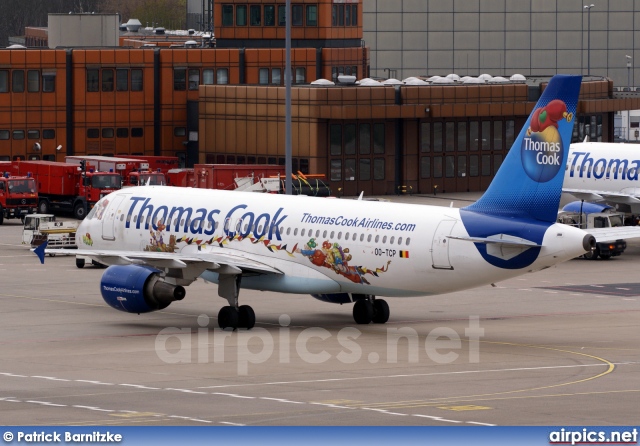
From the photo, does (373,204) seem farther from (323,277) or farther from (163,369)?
(163,369)

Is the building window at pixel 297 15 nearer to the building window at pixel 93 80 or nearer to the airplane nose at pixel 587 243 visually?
the building window at pixel 93 80

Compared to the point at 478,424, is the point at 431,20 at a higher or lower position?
higher

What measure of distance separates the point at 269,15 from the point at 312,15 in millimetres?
3420

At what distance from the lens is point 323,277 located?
46.3m

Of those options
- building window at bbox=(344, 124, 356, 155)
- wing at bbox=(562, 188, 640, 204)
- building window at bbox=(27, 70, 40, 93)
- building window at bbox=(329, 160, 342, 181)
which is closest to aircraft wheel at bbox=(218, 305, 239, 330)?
wing at bbox=(562, 188, 640, 204)

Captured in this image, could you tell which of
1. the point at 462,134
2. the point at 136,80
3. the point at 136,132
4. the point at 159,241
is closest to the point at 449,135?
the point at 462,134

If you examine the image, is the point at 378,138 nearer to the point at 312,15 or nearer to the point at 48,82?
the point at 312,15

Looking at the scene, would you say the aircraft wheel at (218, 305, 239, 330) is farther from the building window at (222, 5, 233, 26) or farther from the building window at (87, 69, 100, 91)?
the building window at (222, 5, 233, 26)

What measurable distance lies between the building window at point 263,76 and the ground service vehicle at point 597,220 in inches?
1701

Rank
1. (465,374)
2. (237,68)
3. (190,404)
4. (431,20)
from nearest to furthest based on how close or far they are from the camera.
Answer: (190,404) < (465,374) < (237,68) < (431,20)

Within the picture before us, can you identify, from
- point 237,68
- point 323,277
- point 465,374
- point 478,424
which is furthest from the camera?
point 237,68

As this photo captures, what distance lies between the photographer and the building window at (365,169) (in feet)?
328

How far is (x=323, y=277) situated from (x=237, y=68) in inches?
2654

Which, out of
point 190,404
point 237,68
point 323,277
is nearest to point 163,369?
point 190,404
